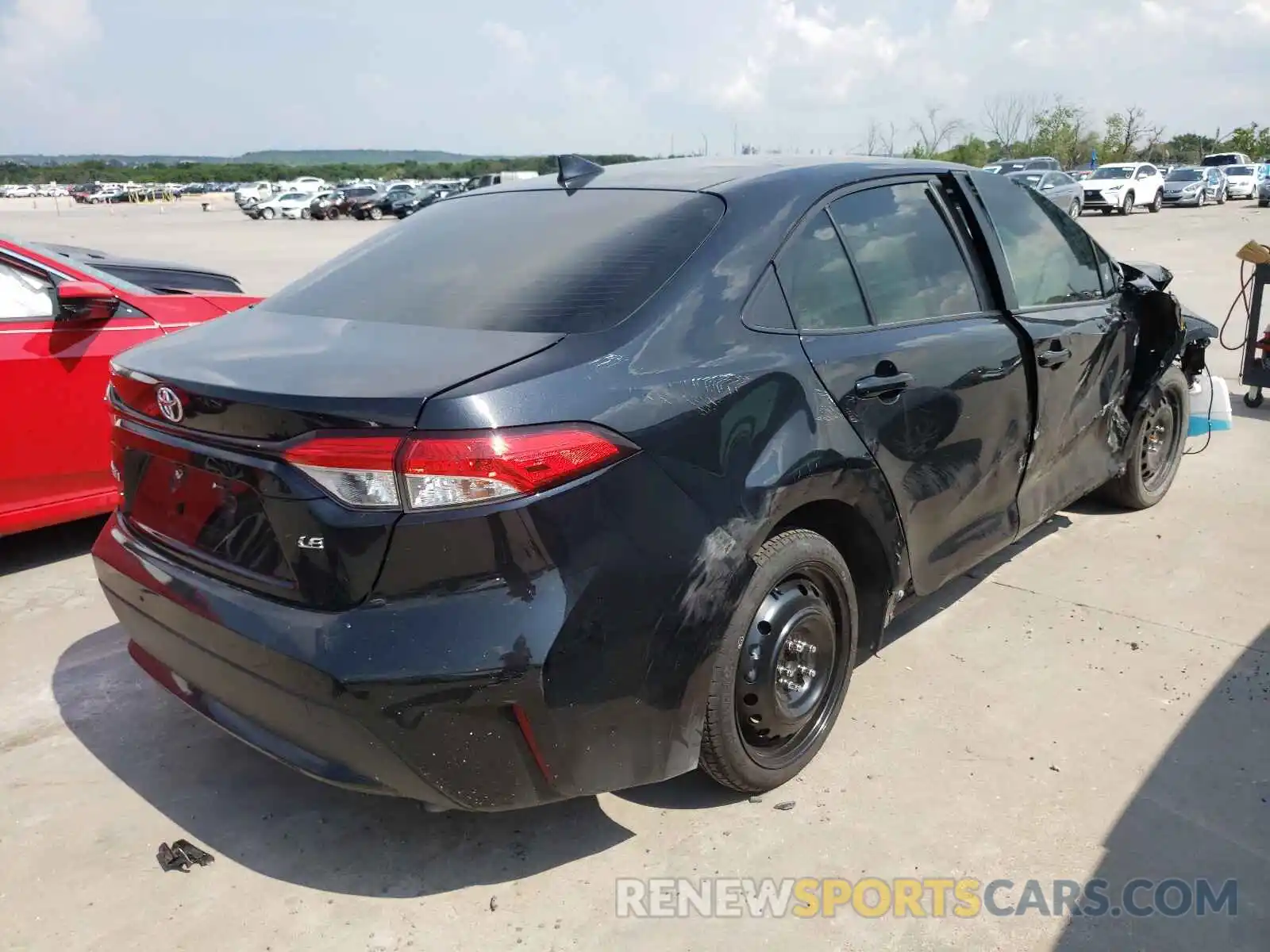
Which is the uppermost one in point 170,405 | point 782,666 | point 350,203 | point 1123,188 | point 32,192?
point 32,192

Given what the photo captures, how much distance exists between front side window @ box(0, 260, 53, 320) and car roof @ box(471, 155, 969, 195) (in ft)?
7.67

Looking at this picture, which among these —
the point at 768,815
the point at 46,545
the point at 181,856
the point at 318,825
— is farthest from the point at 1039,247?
the point at 46,545

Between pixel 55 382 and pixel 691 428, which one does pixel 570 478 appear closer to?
pixel 691 428

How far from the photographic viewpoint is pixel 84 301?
4453 mm

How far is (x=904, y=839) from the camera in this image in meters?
2.65

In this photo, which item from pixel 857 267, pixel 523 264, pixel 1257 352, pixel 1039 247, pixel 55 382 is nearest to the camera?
pixel 523 264

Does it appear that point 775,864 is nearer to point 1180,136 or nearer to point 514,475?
point 514,475

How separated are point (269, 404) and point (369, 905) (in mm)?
1258

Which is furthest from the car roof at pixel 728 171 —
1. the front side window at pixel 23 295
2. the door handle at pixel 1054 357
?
the front side window at pixel 23 295

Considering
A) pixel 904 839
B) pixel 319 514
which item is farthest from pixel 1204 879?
pixel 319 514

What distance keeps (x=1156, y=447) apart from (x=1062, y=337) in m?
1.64

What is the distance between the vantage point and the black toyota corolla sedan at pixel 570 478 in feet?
6.88

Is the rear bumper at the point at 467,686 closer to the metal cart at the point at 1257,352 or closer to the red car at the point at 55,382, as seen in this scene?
the red car at the point at 55,382

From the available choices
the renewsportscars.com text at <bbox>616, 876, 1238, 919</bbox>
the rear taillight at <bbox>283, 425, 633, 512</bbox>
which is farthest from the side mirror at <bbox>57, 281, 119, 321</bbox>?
the renewsportscars.com text at <bbox>616, 876, 1238, 919</bbox>
